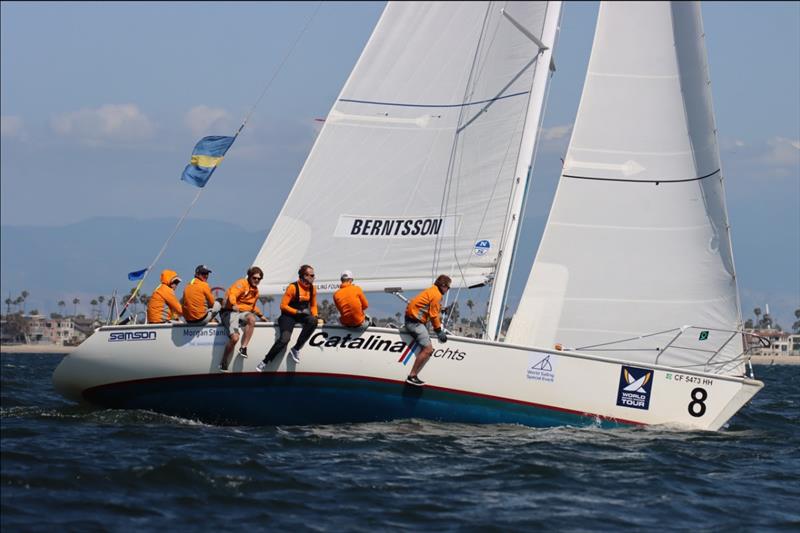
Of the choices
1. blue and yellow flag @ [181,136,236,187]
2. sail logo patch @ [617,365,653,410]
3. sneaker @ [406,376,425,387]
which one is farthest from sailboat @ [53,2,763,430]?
blue and yellow flag @ [181,136,236,187]

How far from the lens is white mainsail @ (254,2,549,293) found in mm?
16891

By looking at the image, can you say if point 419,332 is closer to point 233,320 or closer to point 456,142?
point 233,320

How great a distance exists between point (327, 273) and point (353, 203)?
1057 millimetres

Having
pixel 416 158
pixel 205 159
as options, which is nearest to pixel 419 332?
pixel 416 158

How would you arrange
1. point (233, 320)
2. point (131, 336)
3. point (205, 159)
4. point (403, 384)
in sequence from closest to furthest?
1. point (403, 384)
2. point (233, 320)
3. point (131, 336)
4. point (205, 159)

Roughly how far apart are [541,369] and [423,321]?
1671 mm

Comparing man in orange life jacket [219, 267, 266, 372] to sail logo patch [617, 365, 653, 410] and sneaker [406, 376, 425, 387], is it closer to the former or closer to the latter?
sneaker [406, 376, 425, 387]

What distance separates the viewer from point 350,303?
15773 millimetres

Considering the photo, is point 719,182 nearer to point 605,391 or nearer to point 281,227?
point 605,391

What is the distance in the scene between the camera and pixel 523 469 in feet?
42.3

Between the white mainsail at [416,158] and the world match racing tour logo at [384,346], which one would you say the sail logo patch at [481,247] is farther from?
the world match racing tour logo at [384,346]

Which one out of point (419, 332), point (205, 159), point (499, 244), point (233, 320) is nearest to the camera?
point (419, 332)

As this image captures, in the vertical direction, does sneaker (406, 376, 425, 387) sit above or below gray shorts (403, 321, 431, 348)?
below

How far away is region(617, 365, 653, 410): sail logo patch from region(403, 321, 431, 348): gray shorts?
263cm
